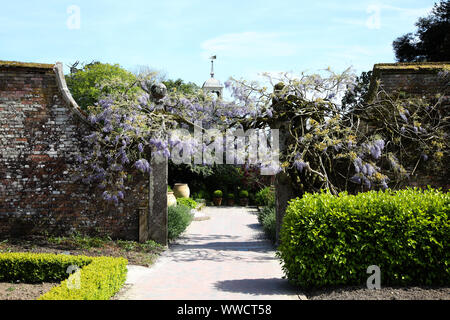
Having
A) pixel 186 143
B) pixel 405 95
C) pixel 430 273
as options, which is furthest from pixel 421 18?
pixel 430 273

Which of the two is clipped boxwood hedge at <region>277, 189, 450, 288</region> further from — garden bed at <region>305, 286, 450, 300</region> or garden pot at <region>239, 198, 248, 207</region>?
garden pot at <region>239, 198, 248, 207</region>

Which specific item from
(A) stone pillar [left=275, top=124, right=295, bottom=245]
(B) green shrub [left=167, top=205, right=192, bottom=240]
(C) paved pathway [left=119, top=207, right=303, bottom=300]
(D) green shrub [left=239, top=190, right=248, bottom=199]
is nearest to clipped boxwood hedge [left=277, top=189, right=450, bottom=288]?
(C) paved pathway [left=119, top=207, right=303, bottom=300]

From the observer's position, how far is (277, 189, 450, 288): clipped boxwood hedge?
6.03m

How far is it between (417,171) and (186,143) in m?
5.33

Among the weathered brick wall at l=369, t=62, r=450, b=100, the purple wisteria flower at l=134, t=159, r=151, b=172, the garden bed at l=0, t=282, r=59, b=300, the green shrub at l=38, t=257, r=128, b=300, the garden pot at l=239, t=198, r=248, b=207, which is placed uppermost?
the weathered brick wall at l=369, t=62, r=450, b=100

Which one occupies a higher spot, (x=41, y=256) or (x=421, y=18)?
(x=421, y=18)

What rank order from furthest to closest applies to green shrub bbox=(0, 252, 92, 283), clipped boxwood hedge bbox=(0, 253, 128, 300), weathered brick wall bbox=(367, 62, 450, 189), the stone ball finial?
weathered brick wall bbox=(367, 62, 450, 189)
the stone ball finial
green shrub bbox=(0, 252, 92, 283)
clipped boxwood hedge bbox=(0, 253, 128, 300)

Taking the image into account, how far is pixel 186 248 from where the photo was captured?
9.98 meters

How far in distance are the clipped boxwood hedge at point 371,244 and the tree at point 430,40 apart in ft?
58.6

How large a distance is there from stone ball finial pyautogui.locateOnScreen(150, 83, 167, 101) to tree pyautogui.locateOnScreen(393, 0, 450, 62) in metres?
16.6

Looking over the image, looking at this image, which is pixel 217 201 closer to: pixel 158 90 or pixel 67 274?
pixel 158 90

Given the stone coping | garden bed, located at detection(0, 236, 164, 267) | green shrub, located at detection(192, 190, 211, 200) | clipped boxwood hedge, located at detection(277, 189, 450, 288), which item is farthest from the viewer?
green shrub, located at detection(192, 190, 211, 200)

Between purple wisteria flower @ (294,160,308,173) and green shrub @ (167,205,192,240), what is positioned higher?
purple wisteria flower @ (294,160,308,173)
